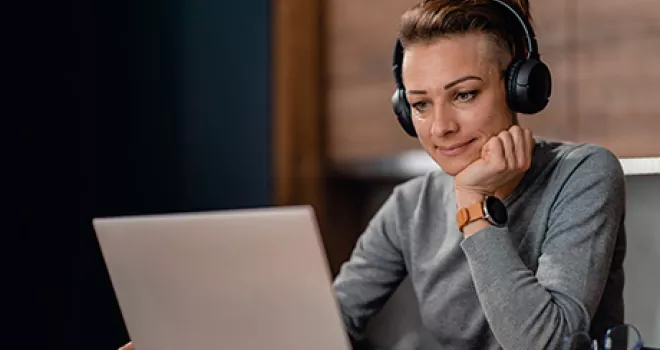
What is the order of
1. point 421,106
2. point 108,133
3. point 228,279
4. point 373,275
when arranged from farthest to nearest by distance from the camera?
1. point 108,133
2. point 373,275
3. point 421,106
4. point 228,279

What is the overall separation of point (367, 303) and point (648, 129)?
1.99 feet

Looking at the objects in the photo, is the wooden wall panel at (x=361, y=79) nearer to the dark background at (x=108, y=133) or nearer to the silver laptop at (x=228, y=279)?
the dark background at (x=108, y=133)

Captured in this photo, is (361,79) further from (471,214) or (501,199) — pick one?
(471,214)

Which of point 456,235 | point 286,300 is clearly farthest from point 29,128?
point 286,300

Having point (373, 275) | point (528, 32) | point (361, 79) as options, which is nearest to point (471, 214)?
point (528, 32)

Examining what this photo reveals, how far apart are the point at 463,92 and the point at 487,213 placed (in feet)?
0.57

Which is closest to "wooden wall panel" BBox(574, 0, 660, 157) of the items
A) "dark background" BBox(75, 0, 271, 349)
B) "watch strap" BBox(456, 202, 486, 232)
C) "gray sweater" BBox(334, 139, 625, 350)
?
"gray sweater" BBox(334, 139, 625, 350)

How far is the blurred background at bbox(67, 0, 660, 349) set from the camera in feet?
7.87

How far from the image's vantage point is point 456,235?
1433mm

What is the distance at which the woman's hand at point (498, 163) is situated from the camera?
1.24 m

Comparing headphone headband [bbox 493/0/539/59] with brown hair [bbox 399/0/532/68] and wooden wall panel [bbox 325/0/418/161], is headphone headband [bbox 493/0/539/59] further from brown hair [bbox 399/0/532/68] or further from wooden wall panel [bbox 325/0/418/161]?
wooden wall panel [bbox 325/0/418/161]

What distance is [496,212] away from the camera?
1219mm

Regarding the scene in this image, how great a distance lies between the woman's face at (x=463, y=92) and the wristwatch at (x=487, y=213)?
0.09 metres

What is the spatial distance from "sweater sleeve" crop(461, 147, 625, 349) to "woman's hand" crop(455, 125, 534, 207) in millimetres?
75
